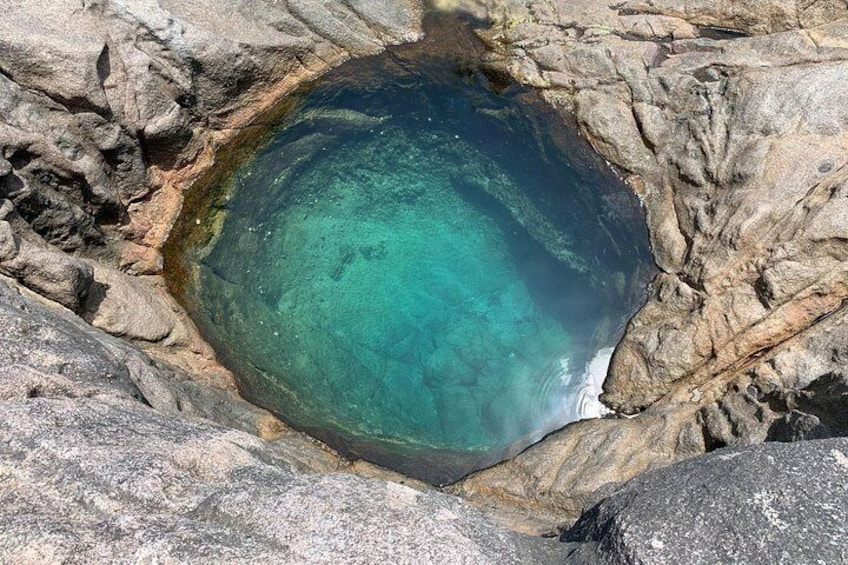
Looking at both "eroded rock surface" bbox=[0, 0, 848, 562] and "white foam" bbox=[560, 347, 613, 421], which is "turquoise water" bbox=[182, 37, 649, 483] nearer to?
"white foam" bbox=[560, 347, 613, 421]

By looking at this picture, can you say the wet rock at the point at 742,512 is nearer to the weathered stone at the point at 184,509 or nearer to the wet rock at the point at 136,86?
the weathered stone at the point at 184,509

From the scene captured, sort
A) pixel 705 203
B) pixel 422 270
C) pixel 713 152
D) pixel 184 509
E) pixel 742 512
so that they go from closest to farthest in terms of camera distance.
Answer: pixel 742 512 → pixel 184 509 → pixel 705 203 → pixel 713 152 → pixel 422 270

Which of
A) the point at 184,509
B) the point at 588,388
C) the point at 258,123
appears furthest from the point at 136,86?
the point at 588,388

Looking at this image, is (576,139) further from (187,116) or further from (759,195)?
(187,116)

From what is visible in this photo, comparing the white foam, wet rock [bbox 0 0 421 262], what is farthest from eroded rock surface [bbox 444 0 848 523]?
wet rock [bbox 0 0 421 262]

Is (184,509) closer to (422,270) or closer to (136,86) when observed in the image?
(422,270)

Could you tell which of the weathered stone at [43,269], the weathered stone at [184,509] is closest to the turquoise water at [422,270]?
the weathered stone at [43,269]

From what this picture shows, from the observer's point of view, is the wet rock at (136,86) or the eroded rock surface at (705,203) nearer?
the eroded rock surface at (705,203)
